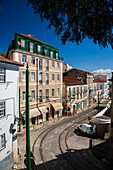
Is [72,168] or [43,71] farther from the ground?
[43,71]

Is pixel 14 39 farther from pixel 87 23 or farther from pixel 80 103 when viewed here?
pixel 80 103

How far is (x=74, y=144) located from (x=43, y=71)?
15.4 m

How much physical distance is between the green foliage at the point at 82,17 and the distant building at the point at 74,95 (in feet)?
78.3

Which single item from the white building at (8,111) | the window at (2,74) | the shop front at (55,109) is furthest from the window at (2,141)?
the shop front at (55,109)

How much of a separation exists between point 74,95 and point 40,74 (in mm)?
14147

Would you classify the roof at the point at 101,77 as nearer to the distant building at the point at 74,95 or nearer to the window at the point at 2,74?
the distant building at the point at 74,95

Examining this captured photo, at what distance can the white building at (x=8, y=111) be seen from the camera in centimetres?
1032

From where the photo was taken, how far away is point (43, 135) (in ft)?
59.6

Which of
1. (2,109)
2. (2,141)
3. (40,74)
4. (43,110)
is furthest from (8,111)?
(40,74)

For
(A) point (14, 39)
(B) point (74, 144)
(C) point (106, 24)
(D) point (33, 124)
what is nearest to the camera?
(C) point (106, 24)

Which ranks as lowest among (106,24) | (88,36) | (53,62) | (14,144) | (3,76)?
(14,144)

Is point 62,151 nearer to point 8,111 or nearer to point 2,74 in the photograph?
point 8,111

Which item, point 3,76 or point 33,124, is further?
point 33,124

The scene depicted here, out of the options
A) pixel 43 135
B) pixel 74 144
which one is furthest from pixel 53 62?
pixel 74 144
